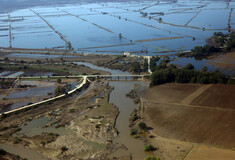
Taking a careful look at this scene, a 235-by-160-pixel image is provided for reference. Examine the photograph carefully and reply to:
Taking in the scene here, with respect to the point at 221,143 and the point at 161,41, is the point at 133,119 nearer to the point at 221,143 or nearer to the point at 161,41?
the point at 221,143

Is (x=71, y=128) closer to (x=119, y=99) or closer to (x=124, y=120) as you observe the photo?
(x=124, y=120)

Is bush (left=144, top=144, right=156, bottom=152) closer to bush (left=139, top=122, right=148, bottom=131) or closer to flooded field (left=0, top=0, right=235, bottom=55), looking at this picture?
bush (left=139, top=122, right=148, bottom=131)

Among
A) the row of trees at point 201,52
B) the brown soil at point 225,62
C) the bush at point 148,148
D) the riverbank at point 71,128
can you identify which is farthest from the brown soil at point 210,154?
the row of trees at point 201,52

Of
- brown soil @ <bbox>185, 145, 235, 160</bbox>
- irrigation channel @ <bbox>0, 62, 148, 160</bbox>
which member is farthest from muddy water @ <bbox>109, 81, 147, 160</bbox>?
brown soil @ <bbox>185, 145, 235, 160</bbox>

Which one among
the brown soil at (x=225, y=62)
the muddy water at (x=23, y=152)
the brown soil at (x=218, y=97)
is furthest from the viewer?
the brown soil at (x=225, y=62)

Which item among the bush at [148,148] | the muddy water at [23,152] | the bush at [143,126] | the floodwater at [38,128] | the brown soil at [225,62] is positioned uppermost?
the brown soil at [225,62]

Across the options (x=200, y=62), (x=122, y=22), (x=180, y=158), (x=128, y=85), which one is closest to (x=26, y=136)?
(x=180, y=158)

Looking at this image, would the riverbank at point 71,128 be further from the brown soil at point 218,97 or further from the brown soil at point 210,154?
the brown soil at point 218,97
